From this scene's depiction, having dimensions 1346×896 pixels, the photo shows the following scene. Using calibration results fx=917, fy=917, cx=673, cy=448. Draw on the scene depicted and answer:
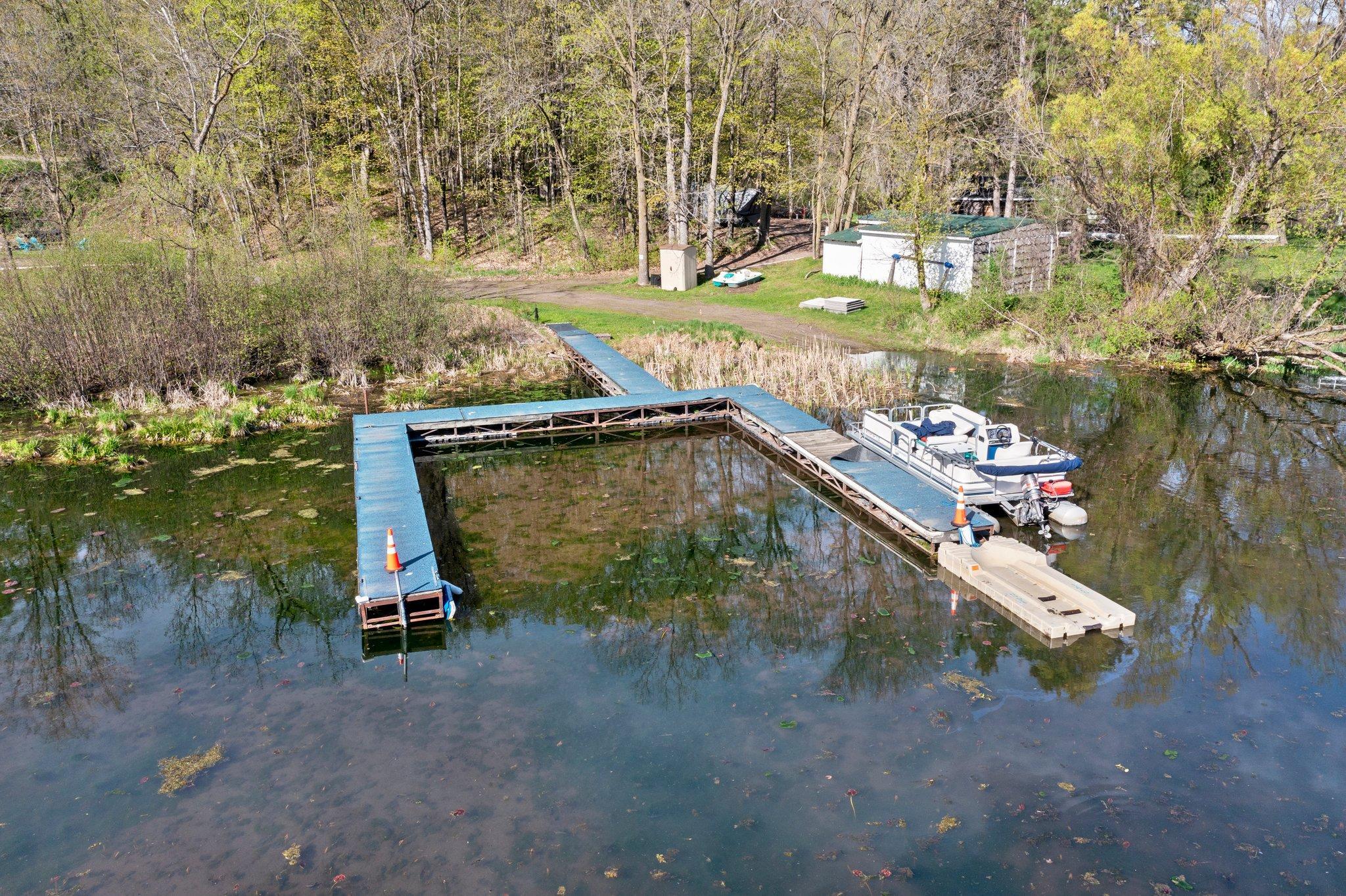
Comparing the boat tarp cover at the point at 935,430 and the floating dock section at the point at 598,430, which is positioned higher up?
the boat tarp cover at the point at 935,430

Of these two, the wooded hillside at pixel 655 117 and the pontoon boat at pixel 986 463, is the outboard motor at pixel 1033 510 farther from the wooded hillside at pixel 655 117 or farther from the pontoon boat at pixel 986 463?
the wooded hillside at pixel 655 117

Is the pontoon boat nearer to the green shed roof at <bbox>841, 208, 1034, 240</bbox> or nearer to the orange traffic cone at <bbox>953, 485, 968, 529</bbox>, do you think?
the orange traffic cone at <bbox>953, 485, 968, 529</bbox>

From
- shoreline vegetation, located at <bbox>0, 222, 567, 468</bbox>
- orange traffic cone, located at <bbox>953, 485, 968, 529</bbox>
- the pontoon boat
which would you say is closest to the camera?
orange traffic cone, located at <bbox>953, 485, 968, 529</bbox>

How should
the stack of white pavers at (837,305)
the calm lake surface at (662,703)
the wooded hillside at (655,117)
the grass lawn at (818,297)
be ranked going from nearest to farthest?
the calm lake surface at (662,703)
the wooded hillside at (655,117)
the grass lawn at (818,297)
the stack of white pavers at (837,305)

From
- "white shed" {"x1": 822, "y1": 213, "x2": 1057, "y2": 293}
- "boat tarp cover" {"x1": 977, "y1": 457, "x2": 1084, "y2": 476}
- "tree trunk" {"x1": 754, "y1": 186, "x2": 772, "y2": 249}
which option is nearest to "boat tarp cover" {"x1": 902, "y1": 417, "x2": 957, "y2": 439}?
"boat tarp cover" {"x1": 977, "y1": 457, "x2": 1084, "y2": 476}

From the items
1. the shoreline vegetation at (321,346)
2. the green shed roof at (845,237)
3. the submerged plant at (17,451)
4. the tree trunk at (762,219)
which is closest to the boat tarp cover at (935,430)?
the shoreline vegetation at (321,346)

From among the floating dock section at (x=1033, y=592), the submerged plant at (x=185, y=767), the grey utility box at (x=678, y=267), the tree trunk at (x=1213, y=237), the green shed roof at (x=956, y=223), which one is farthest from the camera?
the grey utility box at (x=678, y=267)
